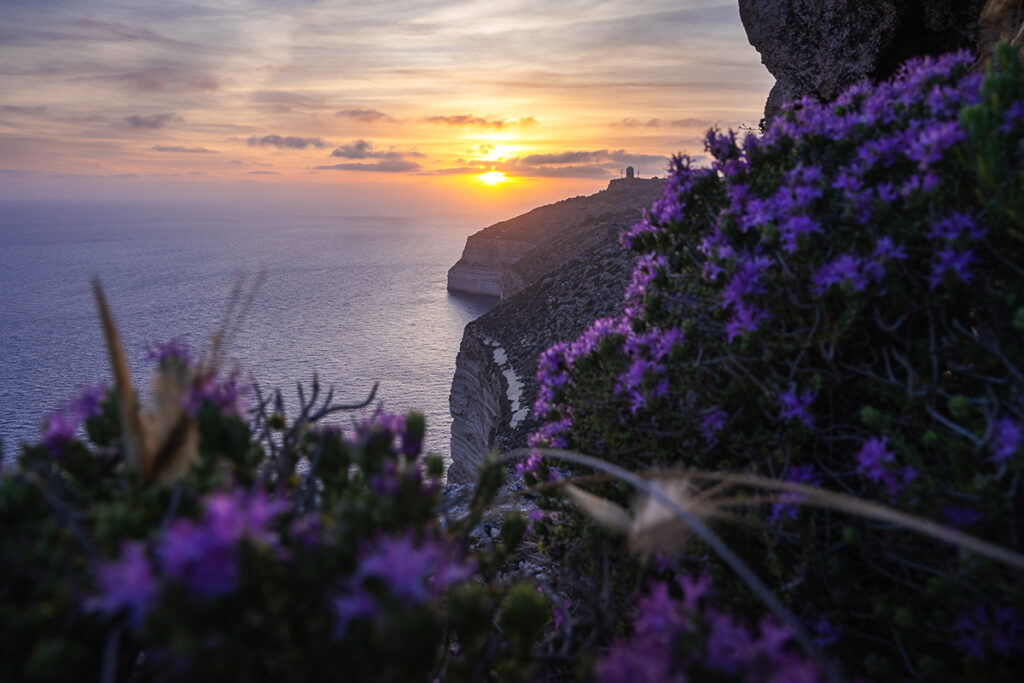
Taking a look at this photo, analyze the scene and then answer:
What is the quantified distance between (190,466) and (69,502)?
479 millimetres

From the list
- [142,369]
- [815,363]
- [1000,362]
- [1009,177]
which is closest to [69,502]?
[815,363]

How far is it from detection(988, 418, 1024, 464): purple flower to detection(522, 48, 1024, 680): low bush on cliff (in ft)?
0.04

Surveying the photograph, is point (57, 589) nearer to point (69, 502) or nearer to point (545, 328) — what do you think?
point (69, 502)

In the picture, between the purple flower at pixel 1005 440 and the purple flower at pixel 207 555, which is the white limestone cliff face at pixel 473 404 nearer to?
the purple flower at pixel 1005 440

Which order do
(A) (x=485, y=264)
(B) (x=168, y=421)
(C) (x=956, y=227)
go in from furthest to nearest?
(A) (x=485, y=264) < (C) (x=956, y=227) < (B) (x=168, y=421)

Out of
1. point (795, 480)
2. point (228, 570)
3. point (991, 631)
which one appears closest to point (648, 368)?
point (795, 480)

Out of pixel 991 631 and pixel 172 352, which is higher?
pixel 172 352

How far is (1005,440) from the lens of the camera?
2170mm

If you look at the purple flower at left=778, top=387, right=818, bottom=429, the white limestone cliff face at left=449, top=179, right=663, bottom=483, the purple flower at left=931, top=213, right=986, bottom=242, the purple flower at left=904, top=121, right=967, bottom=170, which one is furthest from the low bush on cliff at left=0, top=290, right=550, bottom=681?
the white limestone cliff face at left=449, top=179, right=663, bottom=483

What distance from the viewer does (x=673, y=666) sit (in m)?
Result: 1.53

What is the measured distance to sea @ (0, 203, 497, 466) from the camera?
34.0 metres

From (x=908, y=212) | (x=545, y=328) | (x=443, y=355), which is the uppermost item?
(x=908, y=212)

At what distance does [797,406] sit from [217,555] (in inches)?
94.9

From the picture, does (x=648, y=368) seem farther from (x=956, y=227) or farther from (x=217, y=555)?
(x=217, y=555)
